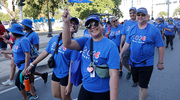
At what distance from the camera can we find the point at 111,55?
198 cm

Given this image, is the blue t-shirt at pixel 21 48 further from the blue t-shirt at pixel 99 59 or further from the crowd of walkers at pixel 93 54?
the blue t-shirt at pixel 99 59

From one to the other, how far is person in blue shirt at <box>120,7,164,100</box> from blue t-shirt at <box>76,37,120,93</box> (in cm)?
138

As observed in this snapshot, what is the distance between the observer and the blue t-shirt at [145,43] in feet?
10.6

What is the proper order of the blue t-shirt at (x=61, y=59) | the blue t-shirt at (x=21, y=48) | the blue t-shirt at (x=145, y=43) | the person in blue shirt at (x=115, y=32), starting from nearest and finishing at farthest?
the blue t-shirt at (x=61, y=59), the blue t-shirt at (x=145, y=43), the blue t-shirt at (x=21, y=48), the person in blue shirt at (x=115, y=32)

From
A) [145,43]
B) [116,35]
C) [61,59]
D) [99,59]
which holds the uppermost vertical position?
[116,35]

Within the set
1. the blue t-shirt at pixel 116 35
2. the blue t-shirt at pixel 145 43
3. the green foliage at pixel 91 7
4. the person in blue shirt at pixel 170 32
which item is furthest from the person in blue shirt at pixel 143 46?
the green foliage at pixel 91 7

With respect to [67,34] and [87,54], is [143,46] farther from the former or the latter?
[67,34]

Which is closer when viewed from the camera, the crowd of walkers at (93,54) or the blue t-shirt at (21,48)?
the crowd of walkers at (93,54)

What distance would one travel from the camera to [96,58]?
206cm

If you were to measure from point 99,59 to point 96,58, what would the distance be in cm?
4

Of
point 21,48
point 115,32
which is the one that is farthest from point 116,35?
point 21,48

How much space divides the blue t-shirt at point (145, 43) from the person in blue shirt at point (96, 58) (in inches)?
53.9

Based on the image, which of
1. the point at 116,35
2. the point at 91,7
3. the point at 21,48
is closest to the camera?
the point at 21,48

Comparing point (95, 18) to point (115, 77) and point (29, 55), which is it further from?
point (29, 55)
